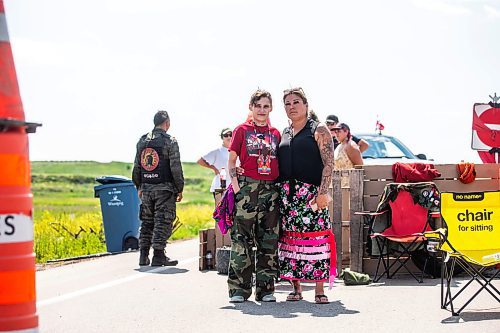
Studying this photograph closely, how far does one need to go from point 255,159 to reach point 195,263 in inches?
184

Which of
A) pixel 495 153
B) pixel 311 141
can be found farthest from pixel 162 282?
pixel 495 153

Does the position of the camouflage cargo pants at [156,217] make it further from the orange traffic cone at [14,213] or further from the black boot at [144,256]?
the orange traffic cone at [14,213]

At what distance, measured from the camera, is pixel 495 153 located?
54.5 feet

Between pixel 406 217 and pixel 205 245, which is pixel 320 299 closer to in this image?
pixel 406 217

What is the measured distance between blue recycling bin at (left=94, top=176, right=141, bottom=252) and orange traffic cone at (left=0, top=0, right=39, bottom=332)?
13.6 meters

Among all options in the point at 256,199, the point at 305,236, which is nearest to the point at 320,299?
the point at 305,236

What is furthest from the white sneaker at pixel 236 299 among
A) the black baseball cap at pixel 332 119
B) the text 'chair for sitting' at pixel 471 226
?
the black baseball cap at pixel 332 119

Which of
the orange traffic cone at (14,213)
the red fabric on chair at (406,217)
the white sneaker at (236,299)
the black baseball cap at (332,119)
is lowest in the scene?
the white sneaker at (236,299)

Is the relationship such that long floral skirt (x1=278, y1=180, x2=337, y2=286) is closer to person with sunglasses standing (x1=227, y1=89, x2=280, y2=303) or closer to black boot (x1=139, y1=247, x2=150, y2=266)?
person with sunglasses standing (x1=227, y1=89, x2=280, y2=303)

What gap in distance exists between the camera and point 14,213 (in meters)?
4.36

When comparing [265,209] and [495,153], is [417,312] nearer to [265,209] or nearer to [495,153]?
[265,209]

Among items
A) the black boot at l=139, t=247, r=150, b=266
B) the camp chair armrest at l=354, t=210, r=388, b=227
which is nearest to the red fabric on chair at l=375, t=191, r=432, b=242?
the camp chair armrest at l=354, t=210, r=388, b=227

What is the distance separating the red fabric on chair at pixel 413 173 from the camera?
1234cm

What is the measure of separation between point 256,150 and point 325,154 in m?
0.72
